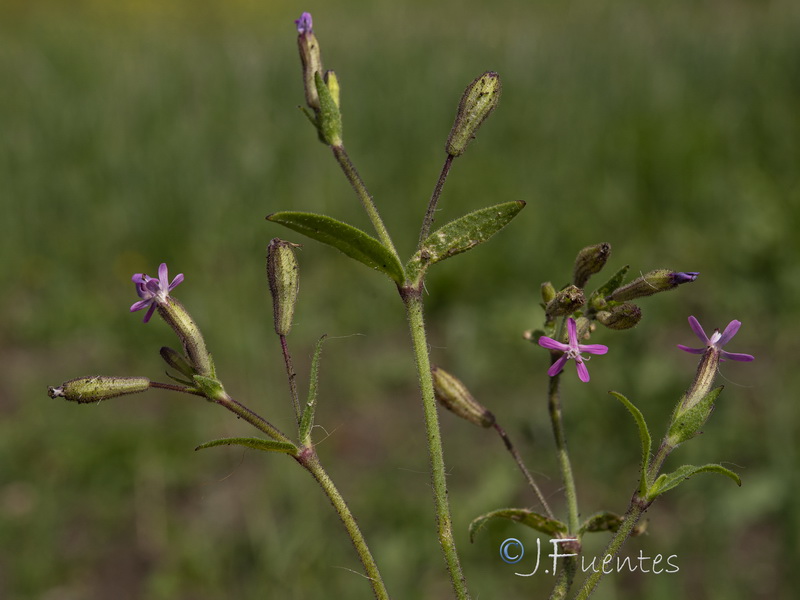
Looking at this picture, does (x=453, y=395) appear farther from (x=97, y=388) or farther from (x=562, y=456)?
(x=97, y=388)

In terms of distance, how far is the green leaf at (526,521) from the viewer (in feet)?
3.05

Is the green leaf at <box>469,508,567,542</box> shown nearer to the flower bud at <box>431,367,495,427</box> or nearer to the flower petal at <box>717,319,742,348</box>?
the flower bud at <box>431,367,495,427</box>

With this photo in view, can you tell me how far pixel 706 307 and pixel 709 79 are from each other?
7.50 feet

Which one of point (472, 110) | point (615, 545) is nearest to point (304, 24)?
point (472, 110)

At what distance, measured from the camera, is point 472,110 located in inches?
40.0

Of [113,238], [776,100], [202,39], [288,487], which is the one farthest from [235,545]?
[202,39]

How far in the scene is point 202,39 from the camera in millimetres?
7957

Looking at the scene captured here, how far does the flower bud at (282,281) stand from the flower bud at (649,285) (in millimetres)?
354

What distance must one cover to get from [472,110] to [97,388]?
52 cm

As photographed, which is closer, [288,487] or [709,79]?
[288,487]

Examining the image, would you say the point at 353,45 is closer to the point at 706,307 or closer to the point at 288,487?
the point at 706,307

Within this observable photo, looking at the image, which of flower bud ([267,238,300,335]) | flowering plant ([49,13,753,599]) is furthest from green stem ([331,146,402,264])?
flower bud ([267,238,300,335])

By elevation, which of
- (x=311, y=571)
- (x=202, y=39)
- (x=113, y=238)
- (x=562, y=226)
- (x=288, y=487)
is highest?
(x=202, y=39)

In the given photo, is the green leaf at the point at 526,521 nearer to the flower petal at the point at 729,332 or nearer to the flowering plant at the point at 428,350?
the flowering plant at the point at 428,350
